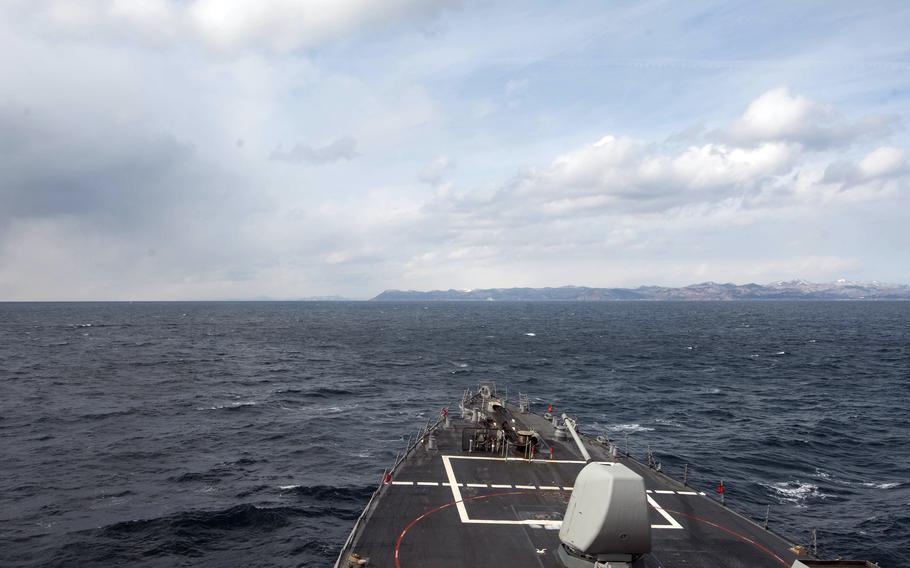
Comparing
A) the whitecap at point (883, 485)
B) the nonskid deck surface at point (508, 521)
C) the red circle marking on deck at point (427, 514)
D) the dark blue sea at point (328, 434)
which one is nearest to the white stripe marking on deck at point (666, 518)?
the nonskid deck surface at point (508, 521)

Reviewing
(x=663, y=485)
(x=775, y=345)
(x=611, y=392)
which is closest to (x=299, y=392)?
(x=611, y=392)

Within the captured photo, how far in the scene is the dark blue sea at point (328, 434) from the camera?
117ft

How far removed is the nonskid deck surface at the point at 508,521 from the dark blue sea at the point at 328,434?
828 cm

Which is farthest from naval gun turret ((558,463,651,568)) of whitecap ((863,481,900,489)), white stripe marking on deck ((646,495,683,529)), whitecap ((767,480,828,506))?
whitecap ((863,481,900,489))

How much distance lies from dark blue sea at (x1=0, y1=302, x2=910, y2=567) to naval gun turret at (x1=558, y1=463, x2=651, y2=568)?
18.4 m

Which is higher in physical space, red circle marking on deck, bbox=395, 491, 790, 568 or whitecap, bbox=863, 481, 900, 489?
red circle marking on deck, bbox=395, 491, 790, 568

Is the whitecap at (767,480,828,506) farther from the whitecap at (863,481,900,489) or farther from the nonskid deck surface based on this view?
the nonskid deck surface

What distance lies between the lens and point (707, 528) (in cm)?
2686

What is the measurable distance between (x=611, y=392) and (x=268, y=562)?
5950 centimetres

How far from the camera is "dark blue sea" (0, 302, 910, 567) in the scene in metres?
35.8

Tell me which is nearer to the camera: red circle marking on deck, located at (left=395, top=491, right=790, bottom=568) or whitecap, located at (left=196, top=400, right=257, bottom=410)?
red circle marking on deck, located at (left=395, top=491, right=790, bottom=568)

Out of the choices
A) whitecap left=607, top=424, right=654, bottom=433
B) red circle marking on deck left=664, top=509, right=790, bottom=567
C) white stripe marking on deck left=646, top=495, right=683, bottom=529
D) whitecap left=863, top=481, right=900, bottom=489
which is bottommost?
whitecap left=863, top=481, right=900, bottom=489

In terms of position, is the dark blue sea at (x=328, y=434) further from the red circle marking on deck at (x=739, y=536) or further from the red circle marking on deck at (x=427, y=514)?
the red circle marking on deck at (x=739, y=536)

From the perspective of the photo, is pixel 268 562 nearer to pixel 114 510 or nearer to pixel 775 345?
pixel 114 510
